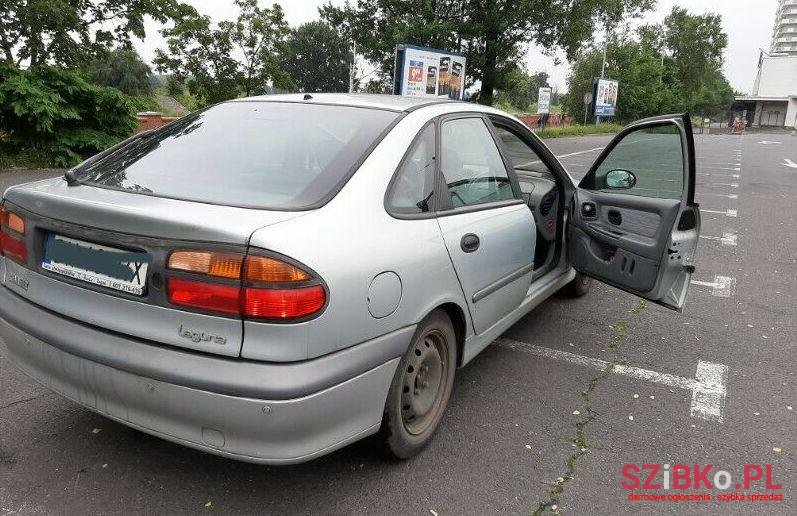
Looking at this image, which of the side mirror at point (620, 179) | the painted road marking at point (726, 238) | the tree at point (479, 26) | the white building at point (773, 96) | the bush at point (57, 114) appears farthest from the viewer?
the white building at point (773, 96)

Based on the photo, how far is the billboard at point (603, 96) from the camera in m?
42.6

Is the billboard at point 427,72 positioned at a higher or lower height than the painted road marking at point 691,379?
higher

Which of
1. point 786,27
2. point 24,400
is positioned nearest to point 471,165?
point 24,400

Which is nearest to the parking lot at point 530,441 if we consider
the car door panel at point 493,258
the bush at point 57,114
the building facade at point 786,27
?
the car door panel at point 493,258

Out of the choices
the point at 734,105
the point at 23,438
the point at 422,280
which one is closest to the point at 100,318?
the point at 23,438

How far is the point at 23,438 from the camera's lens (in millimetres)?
2676

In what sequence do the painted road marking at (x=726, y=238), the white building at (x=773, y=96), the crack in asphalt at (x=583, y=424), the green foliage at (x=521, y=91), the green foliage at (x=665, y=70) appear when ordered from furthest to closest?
the white building at (x=773, y=96) → the green foliage at (x=665, y=70) → the green foliage at (x=521, y=91) → the painted road marking at (x=726, y=238) → the crack in asphalt at (x=583, y=424)

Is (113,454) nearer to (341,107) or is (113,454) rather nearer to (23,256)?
(23,256)

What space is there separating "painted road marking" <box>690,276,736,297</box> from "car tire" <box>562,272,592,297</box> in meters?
1.26

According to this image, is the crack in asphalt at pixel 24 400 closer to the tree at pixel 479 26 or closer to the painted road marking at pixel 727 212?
the painted road marking at pixel 727 212

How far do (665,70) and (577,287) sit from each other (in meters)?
69.5

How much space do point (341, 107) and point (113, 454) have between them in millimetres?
1875

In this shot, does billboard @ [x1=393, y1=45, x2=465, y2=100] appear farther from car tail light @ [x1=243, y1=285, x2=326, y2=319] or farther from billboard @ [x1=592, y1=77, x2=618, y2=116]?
billboard @ [x1=592, y1=77, x2=618, y2=116]

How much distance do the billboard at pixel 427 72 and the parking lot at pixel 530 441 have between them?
14855 mm
